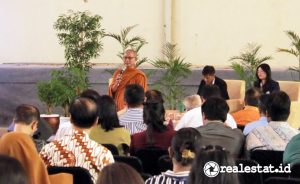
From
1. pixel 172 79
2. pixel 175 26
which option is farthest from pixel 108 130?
pixel 175 26

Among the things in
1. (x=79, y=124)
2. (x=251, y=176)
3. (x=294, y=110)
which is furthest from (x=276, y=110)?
(x=294, y=110)

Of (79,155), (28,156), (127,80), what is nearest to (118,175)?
(28,156)

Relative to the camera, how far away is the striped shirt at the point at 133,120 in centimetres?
507

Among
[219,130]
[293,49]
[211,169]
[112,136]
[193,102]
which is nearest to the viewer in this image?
[211,169]

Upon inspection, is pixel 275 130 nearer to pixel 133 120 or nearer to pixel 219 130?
pixel 219 130

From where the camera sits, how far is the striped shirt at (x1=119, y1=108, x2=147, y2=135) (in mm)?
5069

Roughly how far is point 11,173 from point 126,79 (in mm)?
5657

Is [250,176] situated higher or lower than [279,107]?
Answer: lower

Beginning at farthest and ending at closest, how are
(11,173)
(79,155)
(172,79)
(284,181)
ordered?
(172,79)
(79,155)
(284,181)
(11,173)

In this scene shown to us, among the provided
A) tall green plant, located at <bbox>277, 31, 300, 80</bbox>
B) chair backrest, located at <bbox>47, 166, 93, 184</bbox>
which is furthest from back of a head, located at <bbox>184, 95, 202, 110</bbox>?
tall green plant, located at <bbox>277, 31, 300, 80</bbox>

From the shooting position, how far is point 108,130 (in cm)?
451

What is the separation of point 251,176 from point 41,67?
7.09 m

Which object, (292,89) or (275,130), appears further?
(292,89)

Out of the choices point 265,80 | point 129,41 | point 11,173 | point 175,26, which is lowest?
point 11,173
